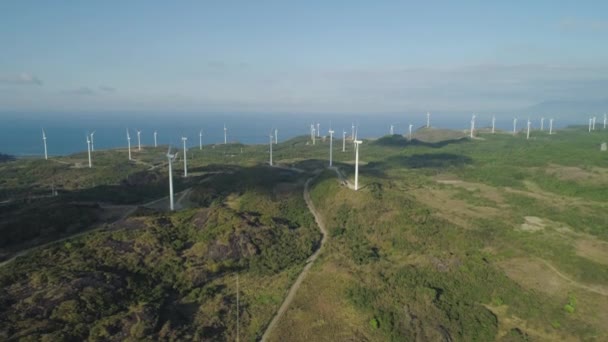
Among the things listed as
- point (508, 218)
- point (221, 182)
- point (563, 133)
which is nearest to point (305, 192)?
point (221, 182)

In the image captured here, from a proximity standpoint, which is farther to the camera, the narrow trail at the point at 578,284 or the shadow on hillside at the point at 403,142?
the shadow on hillside at the point at 403,142

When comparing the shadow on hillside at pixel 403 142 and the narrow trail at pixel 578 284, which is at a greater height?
the shadow on hillside at pixel 403 142

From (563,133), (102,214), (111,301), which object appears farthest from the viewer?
(563,133)

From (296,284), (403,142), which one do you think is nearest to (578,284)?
(296,284)

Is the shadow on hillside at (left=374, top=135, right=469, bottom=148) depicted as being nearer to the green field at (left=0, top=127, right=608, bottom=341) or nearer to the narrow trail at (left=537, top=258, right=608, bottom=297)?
the green field at (left=0, top=127, right=608, bottom=341)

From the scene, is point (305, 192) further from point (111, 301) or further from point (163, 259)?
point (111, 301)

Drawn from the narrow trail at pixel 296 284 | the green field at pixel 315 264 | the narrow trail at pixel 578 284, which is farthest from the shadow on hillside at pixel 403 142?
the narrow trail at pixel 578 284

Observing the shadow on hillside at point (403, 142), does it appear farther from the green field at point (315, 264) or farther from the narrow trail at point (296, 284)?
the narrow trail at point (296, 284)

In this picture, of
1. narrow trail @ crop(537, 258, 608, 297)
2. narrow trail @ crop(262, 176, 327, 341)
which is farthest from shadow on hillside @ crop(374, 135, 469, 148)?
narrow trail @ crop(537, 258, 608, 297)
